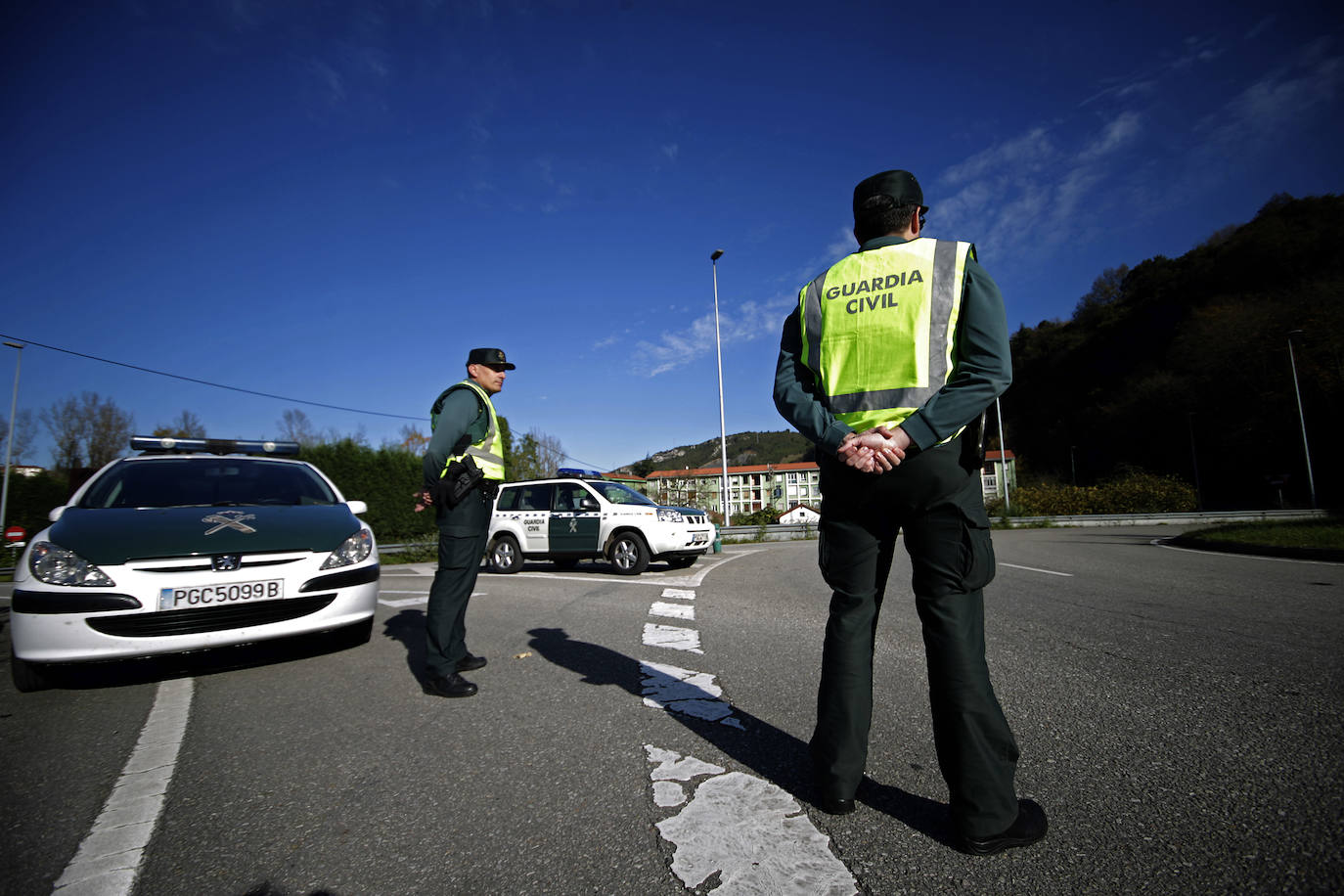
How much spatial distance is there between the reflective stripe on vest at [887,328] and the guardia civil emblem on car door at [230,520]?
3782 mm

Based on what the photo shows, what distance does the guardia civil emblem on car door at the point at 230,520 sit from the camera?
3914 mm

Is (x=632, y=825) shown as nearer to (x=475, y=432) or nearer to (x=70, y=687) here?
(x=475, y=432)

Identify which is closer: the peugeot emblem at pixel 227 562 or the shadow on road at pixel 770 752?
the shadow on road at pixel 770 752

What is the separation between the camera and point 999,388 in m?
1.85

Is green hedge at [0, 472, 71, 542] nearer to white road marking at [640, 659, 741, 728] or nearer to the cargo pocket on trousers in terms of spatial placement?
white road marking at [640, 659, 741, 728]

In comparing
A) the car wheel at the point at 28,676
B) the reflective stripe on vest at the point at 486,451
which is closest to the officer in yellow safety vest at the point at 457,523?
the reflective stripe on vest at the point at 486,451

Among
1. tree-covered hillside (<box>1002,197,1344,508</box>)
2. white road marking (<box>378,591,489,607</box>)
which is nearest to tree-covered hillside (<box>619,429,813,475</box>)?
tree-covered hillside (<box>1002,197,1344,508</box>)

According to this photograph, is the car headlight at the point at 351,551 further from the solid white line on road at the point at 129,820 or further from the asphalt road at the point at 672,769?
the solid white line on road at the point at 129,820

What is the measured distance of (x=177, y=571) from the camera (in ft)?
11.6

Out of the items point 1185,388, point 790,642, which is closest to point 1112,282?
point 1185,388

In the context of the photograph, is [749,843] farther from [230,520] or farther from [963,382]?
[230,520]

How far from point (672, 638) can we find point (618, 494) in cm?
620

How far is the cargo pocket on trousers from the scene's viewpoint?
173 centimetres

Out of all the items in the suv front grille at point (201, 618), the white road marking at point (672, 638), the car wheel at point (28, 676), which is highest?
the suv front grille at point (201, 618)
